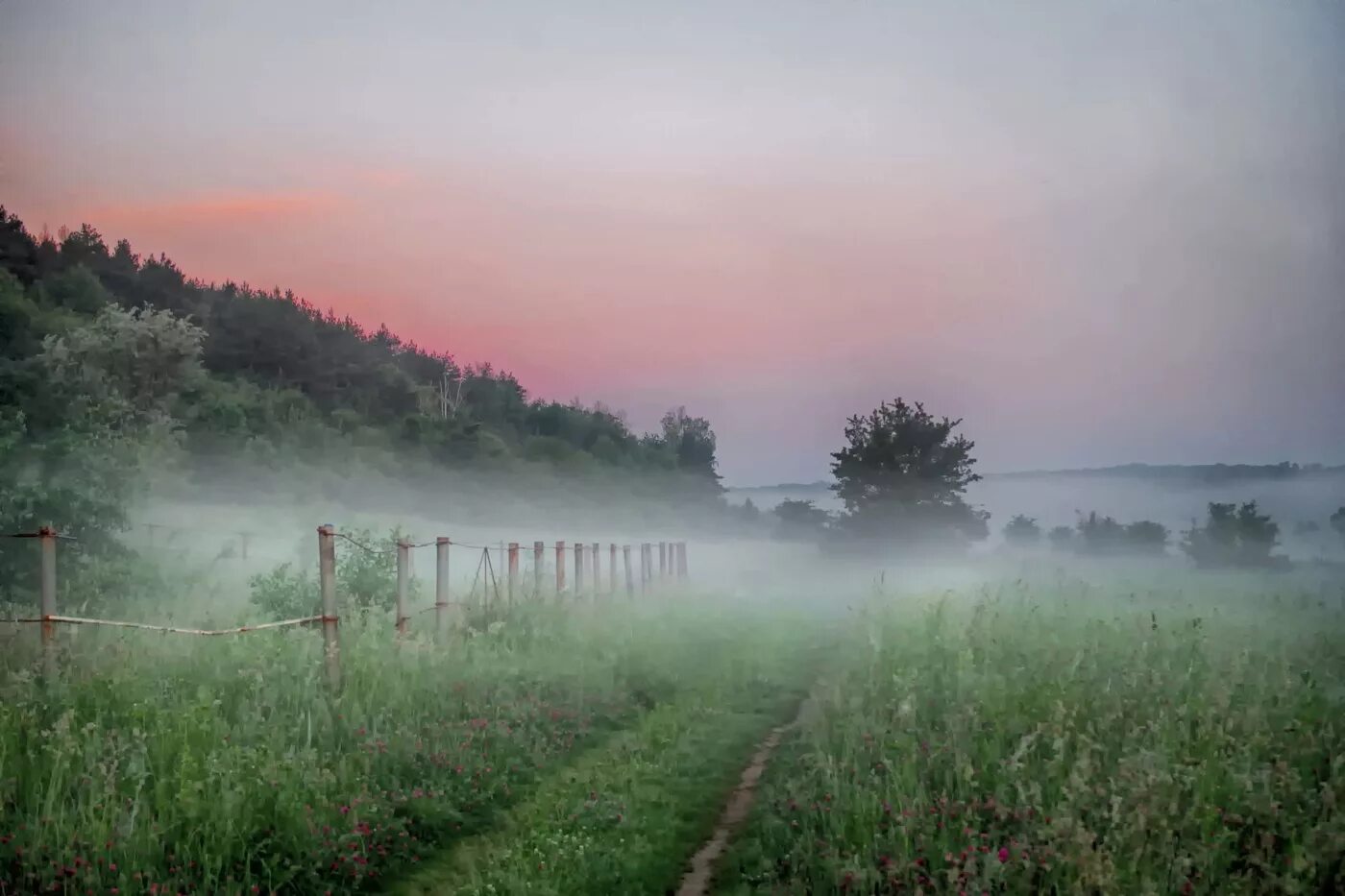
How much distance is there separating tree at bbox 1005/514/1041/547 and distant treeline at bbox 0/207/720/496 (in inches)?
1278

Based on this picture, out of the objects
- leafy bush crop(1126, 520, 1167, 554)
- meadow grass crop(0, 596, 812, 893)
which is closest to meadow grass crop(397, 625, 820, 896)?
meadow grass crop(0, 596, 812, 893)

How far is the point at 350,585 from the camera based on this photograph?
56.2 ft

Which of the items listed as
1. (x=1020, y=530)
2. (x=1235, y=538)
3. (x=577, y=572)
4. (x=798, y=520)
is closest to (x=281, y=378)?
(x=798, y=520)

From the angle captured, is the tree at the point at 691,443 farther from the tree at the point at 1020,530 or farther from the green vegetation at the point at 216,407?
the tree at the point at 1020,530

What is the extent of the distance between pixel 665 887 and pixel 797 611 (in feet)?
70.2

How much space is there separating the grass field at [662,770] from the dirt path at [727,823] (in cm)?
14

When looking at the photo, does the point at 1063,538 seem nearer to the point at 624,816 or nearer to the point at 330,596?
the point at 330,596

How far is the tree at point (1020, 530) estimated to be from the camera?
4481 cm

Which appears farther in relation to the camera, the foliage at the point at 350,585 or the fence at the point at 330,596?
the foliage at the point at 350,585

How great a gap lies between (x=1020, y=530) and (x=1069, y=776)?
4068 centimetres

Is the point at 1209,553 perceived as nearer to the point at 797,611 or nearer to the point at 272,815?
the point at 797,611

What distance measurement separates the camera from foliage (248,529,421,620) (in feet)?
51.3

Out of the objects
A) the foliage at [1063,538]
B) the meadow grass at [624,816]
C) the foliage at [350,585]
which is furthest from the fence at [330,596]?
the foliage at [1063,538]

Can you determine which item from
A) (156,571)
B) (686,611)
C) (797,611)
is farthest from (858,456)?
(156,571)
